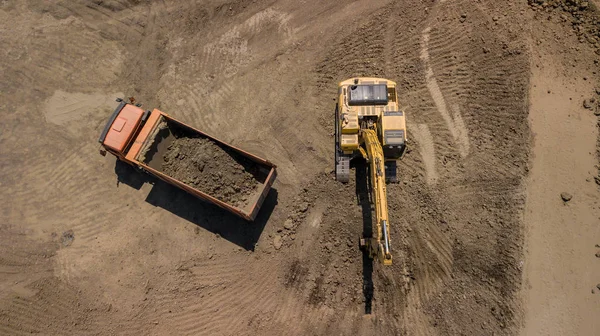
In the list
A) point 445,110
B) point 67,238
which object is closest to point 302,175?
point 445,110

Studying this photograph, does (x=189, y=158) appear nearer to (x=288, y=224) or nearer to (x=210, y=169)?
(x=210, y=169)

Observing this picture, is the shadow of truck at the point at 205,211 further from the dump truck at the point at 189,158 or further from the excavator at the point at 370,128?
the excavator at the point at 370,128

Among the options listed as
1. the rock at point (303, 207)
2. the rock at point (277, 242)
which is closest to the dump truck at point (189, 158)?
the rock at point (277, 242)

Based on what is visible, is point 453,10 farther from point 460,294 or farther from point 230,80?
point 460,294

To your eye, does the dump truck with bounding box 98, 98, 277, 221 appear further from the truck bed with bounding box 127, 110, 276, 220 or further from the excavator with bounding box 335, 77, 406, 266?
the excavator with bounding box 335, 77, 406, 266

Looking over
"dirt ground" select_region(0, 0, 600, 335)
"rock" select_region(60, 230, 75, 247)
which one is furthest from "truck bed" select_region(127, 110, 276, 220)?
"rock" select_region(60, 230, 75, 247)
